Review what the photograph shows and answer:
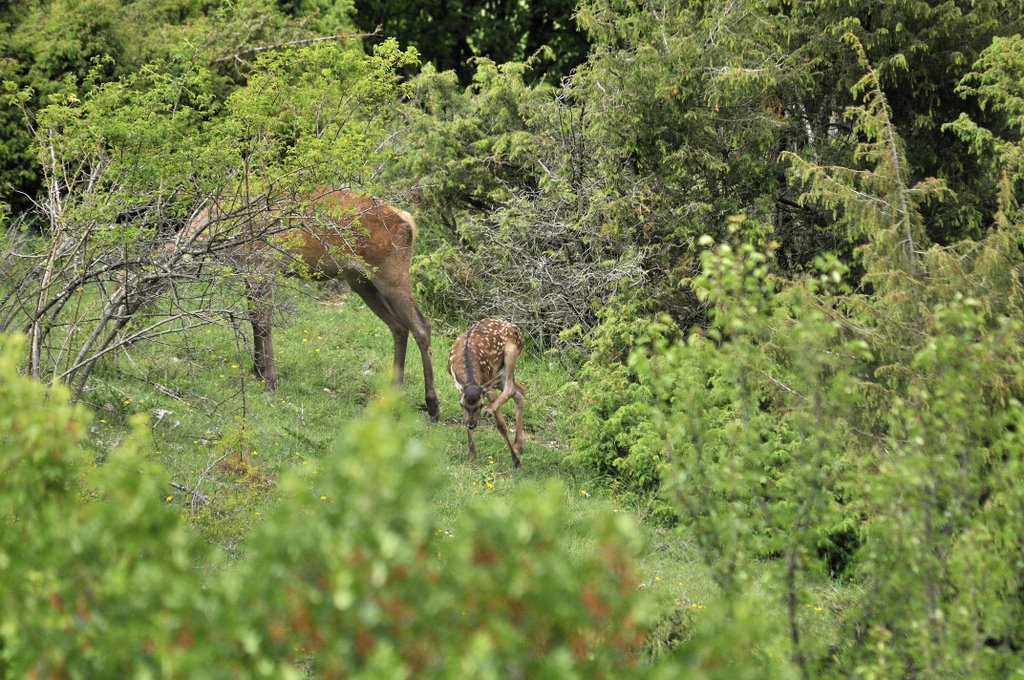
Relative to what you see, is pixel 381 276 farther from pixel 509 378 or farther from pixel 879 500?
pixel 879 500

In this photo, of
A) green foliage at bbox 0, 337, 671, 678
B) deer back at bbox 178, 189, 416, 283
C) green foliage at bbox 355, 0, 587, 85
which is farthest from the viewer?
green foliage at bbox 355, 0, 587, 85

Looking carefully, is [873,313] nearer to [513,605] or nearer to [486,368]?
[486,368]

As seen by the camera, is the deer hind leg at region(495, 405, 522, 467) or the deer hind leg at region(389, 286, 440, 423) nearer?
the deer hind leg at region(495, 405, 522, 467)

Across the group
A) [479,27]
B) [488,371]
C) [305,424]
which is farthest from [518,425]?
[479,27]

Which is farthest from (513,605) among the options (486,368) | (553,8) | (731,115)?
(553,8)

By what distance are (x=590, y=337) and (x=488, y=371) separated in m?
2.66

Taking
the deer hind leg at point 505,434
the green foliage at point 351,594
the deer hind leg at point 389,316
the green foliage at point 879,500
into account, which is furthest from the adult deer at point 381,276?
the green foliage at point 351,594

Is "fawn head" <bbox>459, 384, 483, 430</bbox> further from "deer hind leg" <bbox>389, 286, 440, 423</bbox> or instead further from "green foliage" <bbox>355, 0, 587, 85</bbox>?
"green foliage" <bbox>355, 0, 587, 85</bbox>

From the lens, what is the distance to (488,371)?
1171cm

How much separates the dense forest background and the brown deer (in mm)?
689

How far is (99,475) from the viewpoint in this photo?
387 cm

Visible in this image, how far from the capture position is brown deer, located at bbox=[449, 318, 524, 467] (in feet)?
37.0

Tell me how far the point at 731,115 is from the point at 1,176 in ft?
30.5

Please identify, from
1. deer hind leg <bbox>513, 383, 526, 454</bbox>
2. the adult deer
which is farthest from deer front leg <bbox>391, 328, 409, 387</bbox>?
deer hind leg <bbox>513, 383, 526, 454</bbox>
